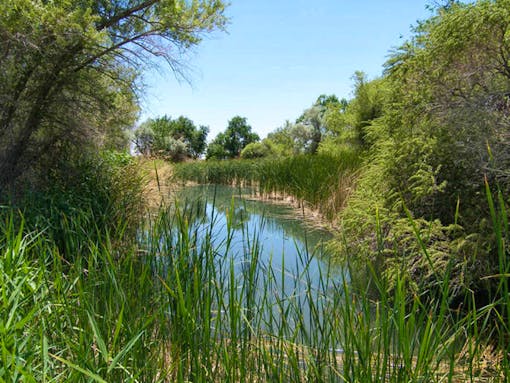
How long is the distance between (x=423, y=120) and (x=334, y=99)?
1923 inches

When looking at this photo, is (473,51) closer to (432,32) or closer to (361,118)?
(432,32)

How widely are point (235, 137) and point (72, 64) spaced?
1486 inches

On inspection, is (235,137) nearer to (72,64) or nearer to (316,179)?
(316,179)

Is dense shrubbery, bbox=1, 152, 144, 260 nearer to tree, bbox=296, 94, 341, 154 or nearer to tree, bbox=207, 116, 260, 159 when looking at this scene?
tree, bbox=296, 94, 341, 154

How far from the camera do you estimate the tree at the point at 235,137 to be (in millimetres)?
42134

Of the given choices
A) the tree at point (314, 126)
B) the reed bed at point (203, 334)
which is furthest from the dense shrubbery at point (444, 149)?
the tree at point (314, 126)

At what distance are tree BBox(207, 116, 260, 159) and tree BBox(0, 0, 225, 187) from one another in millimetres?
35217

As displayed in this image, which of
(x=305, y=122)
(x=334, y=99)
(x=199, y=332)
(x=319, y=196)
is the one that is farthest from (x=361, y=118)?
(x=334, y=99)

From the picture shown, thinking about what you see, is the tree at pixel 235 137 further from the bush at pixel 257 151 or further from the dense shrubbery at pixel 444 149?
the dense shrubbery at pixel 444 149

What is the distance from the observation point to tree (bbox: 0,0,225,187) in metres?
4.72

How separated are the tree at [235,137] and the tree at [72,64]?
116 feet

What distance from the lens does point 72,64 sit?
530 cm

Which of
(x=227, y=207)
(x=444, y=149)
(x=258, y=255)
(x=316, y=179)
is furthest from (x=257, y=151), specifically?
(x=258, y=255)

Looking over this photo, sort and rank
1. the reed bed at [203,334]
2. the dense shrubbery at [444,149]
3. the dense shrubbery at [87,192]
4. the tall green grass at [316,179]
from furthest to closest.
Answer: the tall green grass at [316,179] → the dense shrubbery at [87,192] → the dense shrubbery at [444,149] → the reed bed at [203,334]
